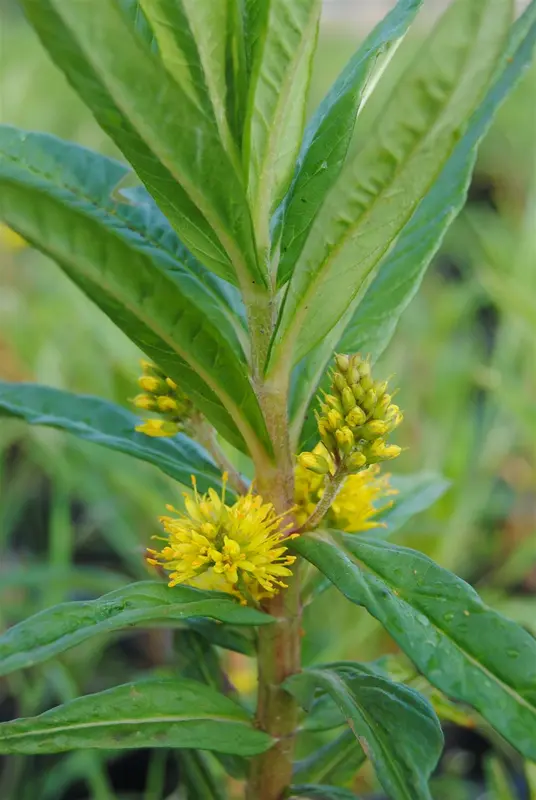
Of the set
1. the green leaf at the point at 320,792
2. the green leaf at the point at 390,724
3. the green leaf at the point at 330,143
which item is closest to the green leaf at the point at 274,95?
the green leaf at the point at 330,143

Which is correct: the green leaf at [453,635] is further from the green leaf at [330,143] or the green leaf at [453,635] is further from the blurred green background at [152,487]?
the blurred green background at [152,487]

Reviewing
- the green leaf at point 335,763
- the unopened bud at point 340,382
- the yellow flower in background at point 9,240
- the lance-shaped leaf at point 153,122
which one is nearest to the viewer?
the lance-shaped leaf at point 153,122

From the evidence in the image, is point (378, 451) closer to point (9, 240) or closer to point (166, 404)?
point (166, 404)

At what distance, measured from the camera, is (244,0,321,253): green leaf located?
374mm

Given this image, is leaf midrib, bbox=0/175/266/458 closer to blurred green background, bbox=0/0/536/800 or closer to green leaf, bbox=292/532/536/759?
green leaf, bbox=292/532/536/759

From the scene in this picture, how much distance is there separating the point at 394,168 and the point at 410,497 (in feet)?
1.13

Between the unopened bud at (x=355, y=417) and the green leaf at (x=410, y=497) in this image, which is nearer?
the unopened bud at (x=355, y=417)

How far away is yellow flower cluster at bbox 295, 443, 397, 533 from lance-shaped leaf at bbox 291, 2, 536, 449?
0.02 metres

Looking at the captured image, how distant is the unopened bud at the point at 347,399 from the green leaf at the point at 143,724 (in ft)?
0.66

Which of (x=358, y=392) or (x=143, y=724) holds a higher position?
(x=358, y=392)

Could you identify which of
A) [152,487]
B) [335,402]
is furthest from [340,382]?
[152,487]

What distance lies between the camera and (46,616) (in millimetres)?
417

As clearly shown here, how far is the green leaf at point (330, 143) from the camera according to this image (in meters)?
0.41

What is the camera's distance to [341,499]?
504 millimetres
